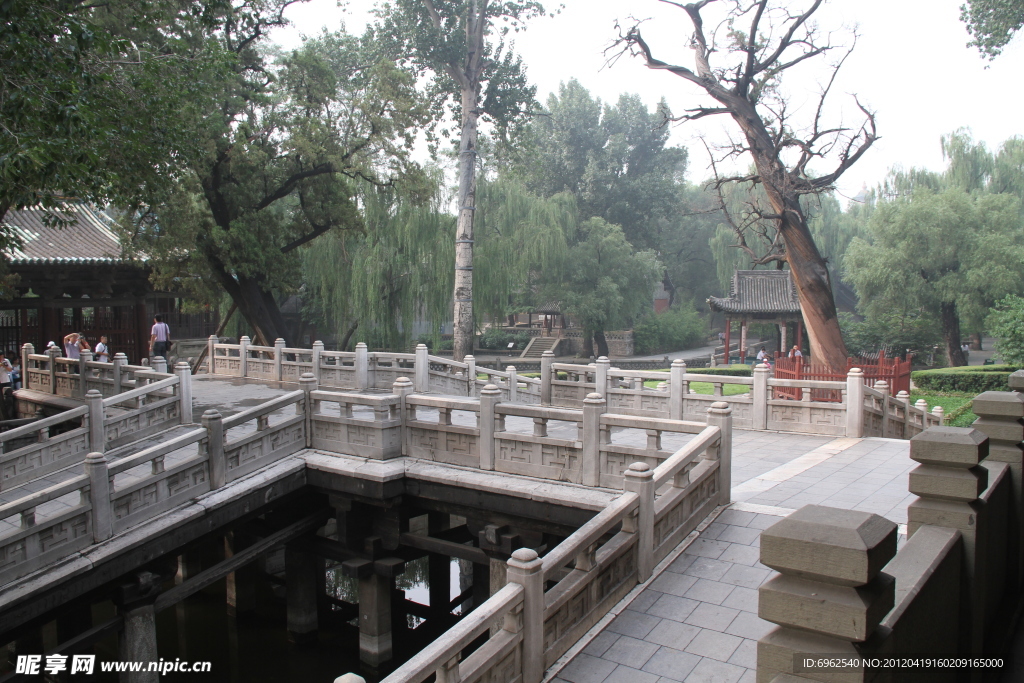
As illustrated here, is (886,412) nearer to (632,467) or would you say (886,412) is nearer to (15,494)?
(632,467)

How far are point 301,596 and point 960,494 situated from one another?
30.9 feet

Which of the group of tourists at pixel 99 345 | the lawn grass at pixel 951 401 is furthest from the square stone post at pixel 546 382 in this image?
the lawn grass at pixel 951 401

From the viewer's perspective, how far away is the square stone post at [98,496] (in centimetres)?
720

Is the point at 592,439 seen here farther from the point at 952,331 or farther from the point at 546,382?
the point at 952,331

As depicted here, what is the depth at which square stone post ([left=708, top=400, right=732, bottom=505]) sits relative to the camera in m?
6.77

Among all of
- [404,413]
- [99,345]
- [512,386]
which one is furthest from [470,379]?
[99,345]

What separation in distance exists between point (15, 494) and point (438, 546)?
549cm

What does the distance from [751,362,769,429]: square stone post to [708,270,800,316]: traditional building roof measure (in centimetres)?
1654

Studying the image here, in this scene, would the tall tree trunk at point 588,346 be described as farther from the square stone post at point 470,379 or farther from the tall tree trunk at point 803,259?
the square stone post at point 470,379

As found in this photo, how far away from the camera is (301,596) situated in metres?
10.5

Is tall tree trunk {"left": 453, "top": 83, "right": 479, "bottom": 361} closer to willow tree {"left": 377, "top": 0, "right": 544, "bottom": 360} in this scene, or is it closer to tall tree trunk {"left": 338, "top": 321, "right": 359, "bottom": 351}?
willow tree {"left": 377, "top": 0, "right": 544, "bottom": 360}

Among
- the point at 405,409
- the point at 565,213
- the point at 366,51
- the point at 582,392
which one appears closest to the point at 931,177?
the point at 565,213

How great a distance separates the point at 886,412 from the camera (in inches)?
452

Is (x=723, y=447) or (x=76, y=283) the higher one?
(x=76, y=283)
